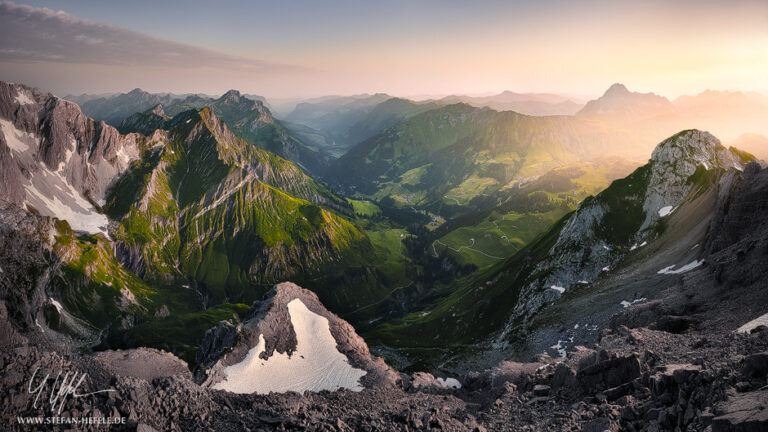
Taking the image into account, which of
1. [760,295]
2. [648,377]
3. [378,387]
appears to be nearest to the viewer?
[648,377]

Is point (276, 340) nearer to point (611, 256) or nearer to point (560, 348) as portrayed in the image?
point (560, 348)

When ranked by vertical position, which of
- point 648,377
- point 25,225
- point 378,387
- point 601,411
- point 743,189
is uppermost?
point 743,189

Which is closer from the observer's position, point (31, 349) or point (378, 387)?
point (31, 349)

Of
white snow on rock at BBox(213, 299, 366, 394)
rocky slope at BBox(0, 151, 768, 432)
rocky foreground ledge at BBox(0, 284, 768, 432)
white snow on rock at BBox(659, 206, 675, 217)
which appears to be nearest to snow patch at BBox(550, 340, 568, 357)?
rocky slope at BBox(0, 151, 768, 432)

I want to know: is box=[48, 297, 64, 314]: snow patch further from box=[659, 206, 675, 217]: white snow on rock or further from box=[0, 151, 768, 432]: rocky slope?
box=[659, 206, 675, 217]: white snow on rock

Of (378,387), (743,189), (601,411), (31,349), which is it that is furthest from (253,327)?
(743,189)

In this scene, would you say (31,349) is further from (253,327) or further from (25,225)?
(25,225)
